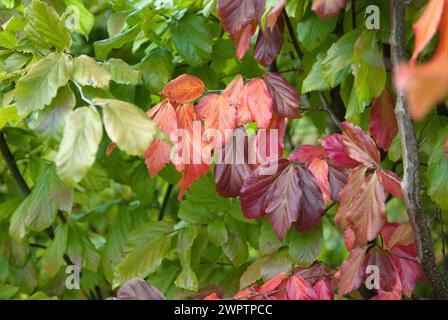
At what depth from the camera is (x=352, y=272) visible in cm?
91

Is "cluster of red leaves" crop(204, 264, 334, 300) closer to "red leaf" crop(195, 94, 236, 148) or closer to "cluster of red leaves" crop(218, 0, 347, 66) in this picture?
"red leaf" crop(195, 94, 236, 148)

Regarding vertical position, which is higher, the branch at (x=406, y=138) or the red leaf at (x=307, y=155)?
the branch at (x=406, y=138)

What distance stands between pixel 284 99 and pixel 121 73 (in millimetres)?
279

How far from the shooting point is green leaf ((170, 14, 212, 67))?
1174mm

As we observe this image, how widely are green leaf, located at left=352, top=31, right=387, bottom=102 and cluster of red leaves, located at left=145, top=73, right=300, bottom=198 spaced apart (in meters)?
0.13

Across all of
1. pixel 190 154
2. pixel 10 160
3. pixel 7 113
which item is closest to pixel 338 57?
pixel 190 154

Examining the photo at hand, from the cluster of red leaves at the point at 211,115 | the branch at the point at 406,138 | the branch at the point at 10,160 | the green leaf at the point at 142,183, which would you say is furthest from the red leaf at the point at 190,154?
the branch at the point at 10,160

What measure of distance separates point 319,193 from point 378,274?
0.15m

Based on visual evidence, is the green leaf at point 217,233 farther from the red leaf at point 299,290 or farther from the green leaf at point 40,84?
the green leaf at point 40,84

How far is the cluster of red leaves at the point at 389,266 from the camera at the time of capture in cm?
90

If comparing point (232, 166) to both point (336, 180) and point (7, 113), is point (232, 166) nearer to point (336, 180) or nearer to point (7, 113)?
point (336, 180)

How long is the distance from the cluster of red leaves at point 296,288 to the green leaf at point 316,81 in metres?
0.30

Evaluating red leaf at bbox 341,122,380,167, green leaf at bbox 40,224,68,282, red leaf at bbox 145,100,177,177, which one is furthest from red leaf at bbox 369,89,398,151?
green leaf at bbox 40,224,68,282

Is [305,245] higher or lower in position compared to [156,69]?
lower
